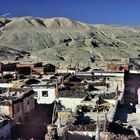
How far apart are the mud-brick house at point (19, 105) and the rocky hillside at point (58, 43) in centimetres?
5559

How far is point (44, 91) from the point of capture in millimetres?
38406

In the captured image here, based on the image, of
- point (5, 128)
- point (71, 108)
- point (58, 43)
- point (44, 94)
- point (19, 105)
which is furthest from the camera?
point (58, 43)

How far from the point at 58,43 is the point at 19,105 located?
10340cm

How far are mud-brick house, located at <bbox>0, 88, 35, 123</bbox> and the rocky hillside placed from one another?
55.6 metres

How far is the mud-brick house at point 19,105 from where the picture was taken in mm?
Answer: 29219

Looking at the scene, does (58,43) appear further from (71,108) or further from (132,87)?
(71,108)

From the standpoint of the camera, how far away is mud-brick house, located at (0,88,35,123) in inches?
1150

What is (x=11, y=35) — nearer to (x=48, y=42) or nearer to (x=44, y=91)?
(x=48, y=42)

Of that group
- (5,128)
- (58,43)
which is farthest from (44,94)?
(58,43)

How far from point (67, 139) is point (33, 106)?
458 inches

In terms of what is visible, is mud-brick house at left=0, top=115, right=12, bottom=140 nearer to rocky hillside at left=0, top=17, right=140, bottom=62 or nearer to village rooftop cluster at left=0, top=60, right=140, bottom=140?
village rooftop cluster at left=0, top=60, right=140, bottom=140

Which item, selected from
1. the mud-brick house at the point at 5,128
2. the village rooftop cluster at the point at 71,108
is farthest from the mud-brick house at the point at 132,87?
the mud-brick house at the point at 5,128

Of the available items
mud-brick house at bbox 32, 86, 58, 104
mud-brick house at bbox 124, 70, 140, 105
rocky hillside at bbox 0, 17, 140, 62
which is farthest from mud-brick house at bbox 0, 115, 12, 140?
rocky hillside at bbox 0, 17, 140, 62

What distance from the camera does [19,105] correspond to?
3070cm
